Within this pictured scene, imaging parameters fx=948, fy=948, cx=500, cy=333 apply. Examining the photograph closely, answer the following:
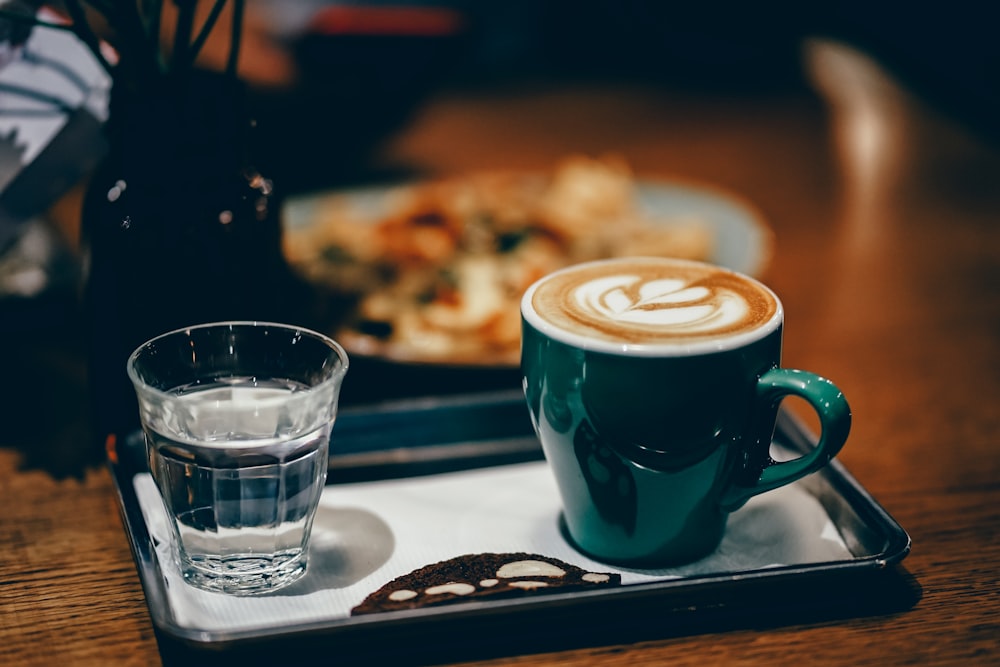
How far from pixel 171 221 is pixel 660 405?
36 cm

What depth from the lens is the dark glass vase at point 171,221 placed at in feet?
2.15

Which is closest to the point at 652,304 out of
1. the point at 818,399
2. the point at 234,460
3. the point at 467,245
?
the point at 818,399

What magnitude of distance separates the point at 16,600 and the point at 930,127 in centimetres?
171

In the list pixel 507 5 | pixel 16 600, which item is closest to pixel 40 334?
pixel 16 600

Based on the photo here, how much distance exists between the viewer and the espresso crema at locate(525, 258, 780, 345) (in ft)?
1.75

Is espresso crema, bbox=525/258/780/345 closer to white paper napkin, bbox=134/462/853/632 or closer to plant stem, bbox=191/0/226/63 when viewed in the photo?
white paper napkin, bbox=134/462/853/632

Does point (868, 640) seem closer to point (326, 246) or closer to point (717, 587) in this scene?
point (717, 587)

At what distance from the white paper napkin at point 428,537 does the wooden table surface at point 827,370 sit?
34 mm

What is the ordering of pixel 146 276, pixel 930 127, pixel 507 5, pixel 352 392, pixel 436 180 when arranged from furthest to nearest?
1. pixel 507 5
2. pixel 930 127
3. pixel 436 180
4. pixel 352 392
5. pixel 146 276

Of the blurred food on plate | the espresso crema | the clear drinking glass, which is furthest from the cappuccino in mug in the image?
the blurred food on plate

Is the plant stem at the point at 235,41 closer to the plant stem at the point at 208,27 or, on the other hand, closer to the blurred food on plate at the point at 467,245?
the plant stem at the point at 208,27

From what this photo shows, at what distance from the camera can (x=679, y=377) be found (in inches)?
20.1

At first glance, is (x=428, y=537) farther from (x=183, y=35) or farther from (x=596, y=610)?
(x=183, y=35)

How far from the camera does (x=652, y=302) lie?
582mm
